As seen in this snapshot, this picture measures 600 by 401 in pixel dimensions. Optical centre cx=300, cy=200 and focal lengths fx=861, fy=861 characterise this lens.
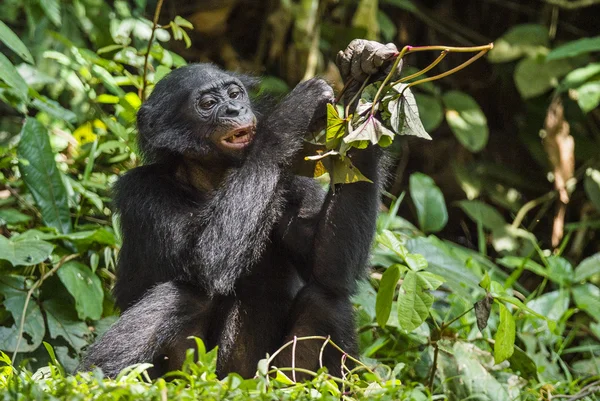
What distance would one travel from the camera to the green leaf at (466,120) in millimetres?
7766

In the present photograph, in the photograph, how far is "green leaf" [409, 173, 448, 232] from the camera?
6.45 meters

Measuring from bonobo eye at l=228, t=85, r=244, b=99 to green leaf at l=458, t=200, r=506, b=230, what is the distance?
342 cm

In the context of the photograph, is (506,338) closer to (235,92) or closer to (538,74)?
(235,92)

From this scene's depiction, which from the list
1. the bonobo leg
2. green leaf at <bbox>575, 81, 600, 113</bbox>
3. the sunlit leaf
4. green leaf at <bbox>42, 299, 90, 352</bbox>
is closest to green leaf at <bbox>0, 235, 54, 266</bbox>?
green leaf at <bbox>42, 299, 90, 352</bbox>

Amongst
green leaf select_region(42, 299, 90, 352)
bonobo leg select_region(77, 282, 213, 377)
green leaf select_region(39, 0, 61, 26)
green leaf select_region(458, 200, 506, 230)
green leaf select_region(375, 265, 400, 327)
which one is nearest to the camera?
bonobo leg select_region(77, 282, 213, 377)

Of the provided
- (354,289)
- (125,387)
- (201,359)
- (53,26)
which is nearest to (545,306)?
(354,289)

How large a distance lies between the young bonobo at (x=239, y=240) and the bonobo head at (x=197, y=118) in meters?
0.01

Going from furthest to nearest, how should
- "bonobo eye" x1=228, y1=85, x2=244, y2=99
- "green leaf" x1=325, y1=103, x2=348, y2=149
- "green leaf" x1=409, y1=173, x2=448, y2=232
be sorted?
"green leaf" x1=409, y1=173, x2=448, y2=232, "bonobo eye" x1=228, y1=85, x2=244, y2=99, "green leaf" x1=325, y1=103, x2=348, y2=149

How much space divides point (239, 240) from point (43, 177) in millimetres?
2011

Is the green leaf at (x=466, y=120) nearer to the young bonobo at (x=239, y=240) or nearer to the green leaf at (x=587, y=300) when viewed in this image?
the green leaf at (x=587, y=300)

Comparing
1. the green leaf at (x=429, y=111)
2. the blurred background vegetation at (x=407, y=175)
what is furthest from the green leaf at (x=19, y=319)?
the green leaf at (x=429, y=111)

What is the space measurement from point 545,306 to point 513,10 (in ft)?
13.3

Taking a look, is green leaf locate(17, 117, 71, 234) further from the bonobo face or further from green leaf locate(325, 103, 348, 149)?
green leaf locate(325, 103, 348, 149)

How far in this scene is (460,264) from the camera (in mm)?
5508
